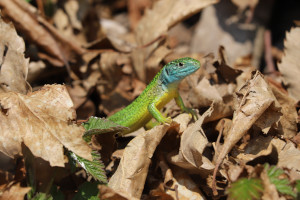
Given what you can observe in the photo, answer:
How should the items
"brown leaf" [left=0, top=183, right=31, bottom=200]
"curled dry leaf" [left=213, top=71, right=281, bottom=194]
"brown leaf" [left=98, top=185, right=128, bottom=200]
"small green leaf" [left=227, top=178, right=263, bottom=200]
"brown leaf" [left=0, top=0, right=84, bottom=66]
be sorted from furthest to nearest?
"brown leaf" [left=0, top=0, right=84, bottom=66] < "curled dry leaf" [left=213, top=71, right=281, bottom=194] < "brown leaf" [left=0, top=183, right=31, bottom=200] < "brown leaf" [left=98, top=185, right=128, bottom=200] < "small green leaf" [left=227, top=178, right=263, bottom=200]

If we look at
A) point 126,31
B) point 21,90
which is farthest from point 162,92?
point 126,31

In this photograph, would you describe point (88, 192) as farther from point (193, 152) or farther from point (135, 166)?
point (193, 152)

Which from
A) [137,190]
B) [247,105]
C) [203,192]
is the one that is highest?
[247,105]

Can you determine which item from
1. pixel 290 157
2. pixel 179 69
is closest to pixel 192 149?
pixel 290 157

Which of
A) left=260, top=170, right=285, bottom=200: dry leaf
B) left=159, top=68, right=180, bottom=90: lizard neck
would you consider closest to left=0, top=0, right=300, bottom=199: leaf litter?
left=260, top=170, right=285, bottom=200: dry leaf

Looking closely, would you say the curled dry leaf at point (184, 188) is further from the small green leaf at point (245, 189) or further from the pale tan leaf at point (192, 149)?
the small green leaf at point (245, 189)

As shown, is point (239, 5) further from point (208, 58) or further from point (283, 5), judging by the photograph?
point (208, 58)

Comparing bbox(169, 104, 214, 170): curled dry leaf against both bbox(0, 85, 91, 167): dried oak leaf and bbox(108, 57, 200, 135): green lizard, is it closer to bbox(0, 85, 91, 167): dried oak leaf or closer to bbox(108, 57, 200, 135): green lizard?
bbox(108, 57, 200, 135): green lizard

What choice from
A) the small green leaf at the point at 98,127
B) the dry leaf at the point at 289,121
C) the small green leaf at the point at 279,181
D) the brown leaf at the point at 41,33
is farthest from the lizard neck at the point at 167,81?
the brown leaf at the point at 41,33
